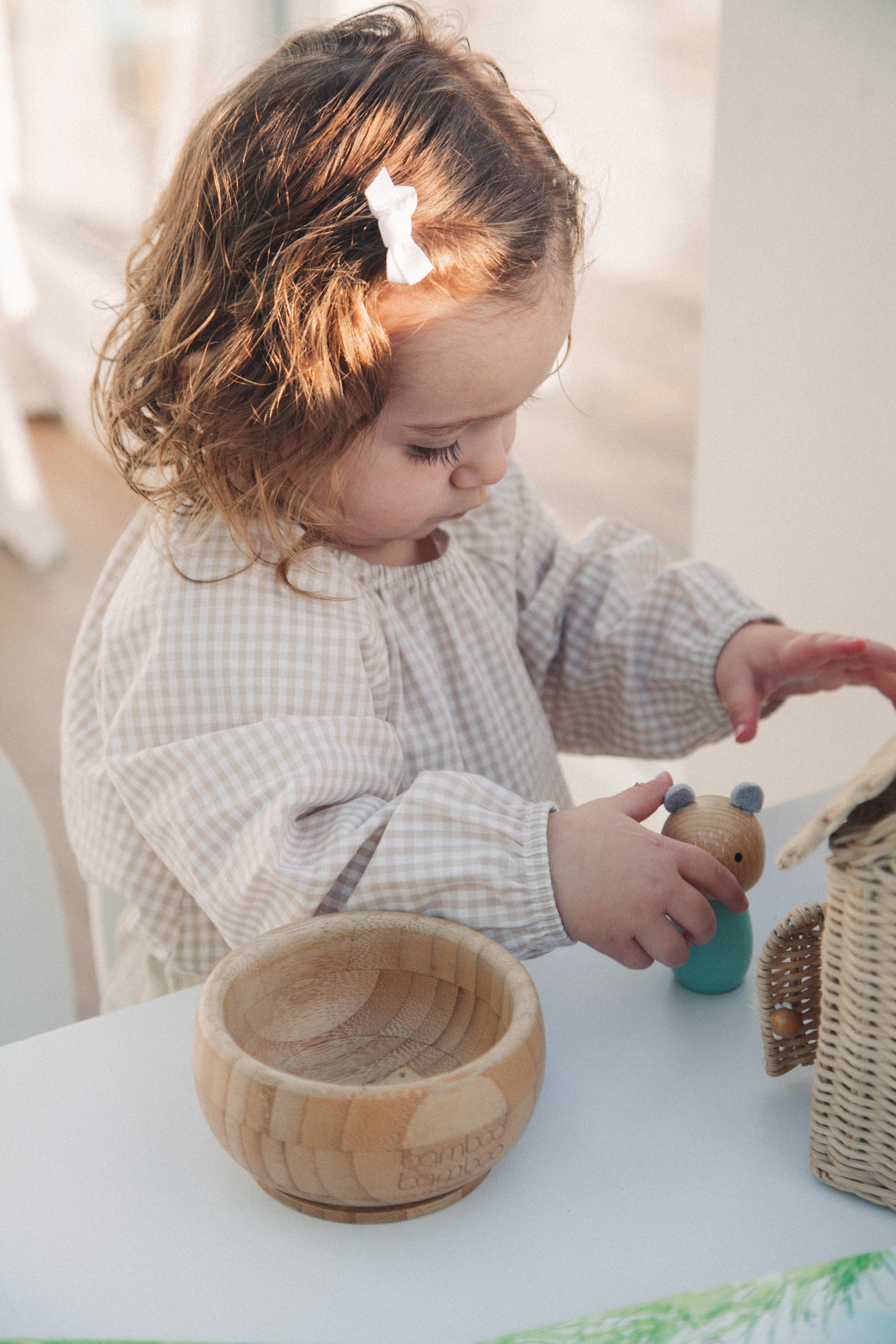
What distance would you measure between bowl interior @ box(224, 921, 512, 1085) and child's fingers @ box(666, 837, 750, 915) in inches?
4.5

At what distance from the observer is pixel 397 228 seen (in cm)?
58

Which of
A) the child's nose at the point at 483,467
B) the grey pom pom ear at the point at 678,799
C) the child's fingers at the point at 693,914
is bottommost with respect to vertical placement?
the child's fingers at the point at 693,914

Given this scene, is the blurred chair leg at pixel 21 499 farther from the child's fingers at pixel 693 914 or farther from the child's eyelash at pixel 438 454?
the child's fingers at pixel 693 914

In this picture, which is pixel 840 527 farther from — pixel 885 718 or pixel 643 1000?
pixel 643 1000

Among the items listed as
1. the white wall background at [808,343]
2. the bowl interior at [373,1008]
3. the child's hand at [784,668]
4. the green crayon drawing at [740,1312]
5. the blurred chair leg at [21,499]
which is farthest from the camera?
the blurred chair leg at [21,499]

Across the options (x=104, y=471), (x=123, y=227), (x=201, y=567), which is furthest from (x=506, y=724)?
(x=104, y=471)

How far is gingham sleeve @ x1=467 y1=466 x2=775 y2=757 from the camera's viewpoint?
2.74ft

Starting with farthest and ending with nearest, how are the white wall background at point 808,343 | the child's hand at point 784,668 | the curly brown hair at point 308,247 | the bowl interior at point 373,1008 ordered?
the white wall background at point 808,343, the child's hand at point 784,668, the curly brown hair at point 308,247, the bowl interior at point 373,1008

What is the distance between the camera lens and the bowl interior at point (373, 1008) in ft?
1.62

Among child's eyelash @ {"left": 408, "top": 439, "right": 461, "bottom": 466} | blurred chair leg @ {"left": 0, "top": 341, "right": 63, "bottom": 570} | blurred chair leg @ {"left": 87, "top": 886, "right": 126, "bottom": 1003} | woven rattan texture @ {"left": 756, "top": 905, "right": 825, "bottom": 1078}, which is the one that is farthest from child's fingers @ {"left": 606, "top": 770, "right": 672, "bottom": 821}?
blurred chair leg @ {"left": 0, "top": 341, "right": 63, "bottom": 570}

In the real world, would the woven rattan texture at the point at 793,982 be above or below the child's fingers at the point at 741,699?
above

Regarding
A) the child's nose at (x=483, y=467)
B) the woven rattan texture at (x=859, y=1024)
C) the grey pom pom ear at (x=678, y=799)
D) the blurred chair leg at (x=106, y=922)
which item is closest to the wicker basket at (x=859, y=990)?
the woven rattan texture at (x=859, y=1024)

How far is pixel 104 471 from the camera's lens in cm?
305

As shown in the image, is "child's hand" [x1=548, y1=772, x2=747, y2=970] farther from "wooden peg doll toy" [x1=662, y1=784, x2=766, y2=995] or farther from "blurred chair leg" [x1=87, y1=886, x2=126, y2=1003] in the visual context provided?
"blurred chair leg" [x1=87, y1=886, x2=126, y2=1003]
